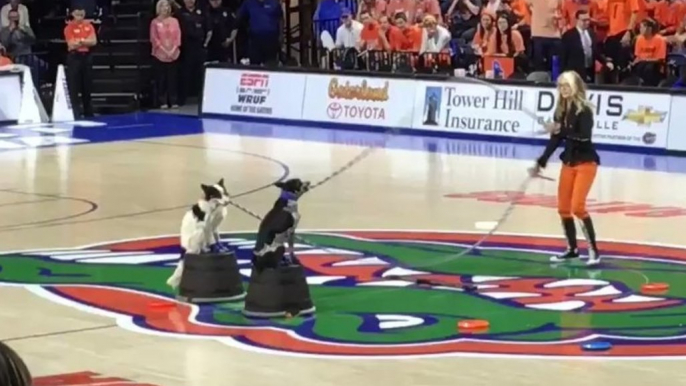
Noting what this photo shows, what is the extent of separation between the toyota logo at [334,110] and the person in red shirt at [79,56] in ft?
18.4

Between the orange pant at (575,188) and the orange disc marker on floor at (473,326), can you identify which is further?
the orange pant at (575,188)

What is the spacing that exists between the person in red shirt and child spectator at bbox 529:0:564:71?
973 cm

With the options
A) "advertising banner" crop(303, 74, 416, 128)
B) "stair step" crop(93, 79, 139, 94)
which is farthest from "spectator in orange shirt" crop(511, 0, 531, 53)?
"stair step" crop(93, 79, 139, 94)

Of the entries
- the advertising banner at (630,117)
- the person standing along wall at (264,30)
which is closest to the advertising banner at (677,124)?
the advertising banner at (630,117)

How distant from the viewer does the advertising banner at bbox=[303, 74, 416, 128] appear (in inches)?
1073

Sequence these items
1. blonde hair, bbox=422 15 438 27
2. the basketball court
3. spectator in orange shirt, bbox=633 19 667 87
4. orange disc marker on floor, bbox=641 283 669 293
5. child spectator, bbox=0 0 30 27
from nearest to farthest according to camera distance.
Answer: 1. the basketball court
2. orange disc marker on floor, bbox=641 283 669 293
3. spectator in orange shirt, bbox=633 19 667 87
4. blonde hair, bbox=422 15 438 27
5. child spectator, bbox=0 0 30 27

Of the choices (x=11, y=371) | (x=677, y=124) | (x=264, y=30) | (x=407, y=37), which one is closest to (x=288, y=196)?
(x=11, y=371)

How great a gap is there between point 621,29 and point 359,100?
5280 millimetres

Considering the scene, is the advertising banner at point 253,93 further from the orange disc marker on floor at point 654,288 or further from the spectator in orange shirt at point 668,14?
the orange disc marker on floor at point 654,288

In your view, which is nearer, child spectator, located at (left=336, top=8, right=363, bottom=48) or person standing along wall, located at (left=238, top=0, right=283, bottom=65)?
child spectator, located at (left=336, top=8, right=363, bottom=48)

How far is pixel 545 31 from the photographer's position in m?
26.5

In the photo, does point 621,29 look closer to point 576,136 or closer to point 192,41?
point 192,41

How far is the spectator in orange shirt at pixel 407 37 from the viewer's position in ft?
93.4

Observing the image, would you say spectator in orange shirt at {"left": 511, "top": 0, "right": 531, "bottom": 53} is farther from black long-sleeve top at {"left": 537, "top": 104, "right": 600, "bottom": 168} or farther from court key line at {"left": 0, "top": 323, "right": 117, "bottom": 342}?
court key line at {"left": 0, "top": 323, "right": 117, "bottom": 342}
